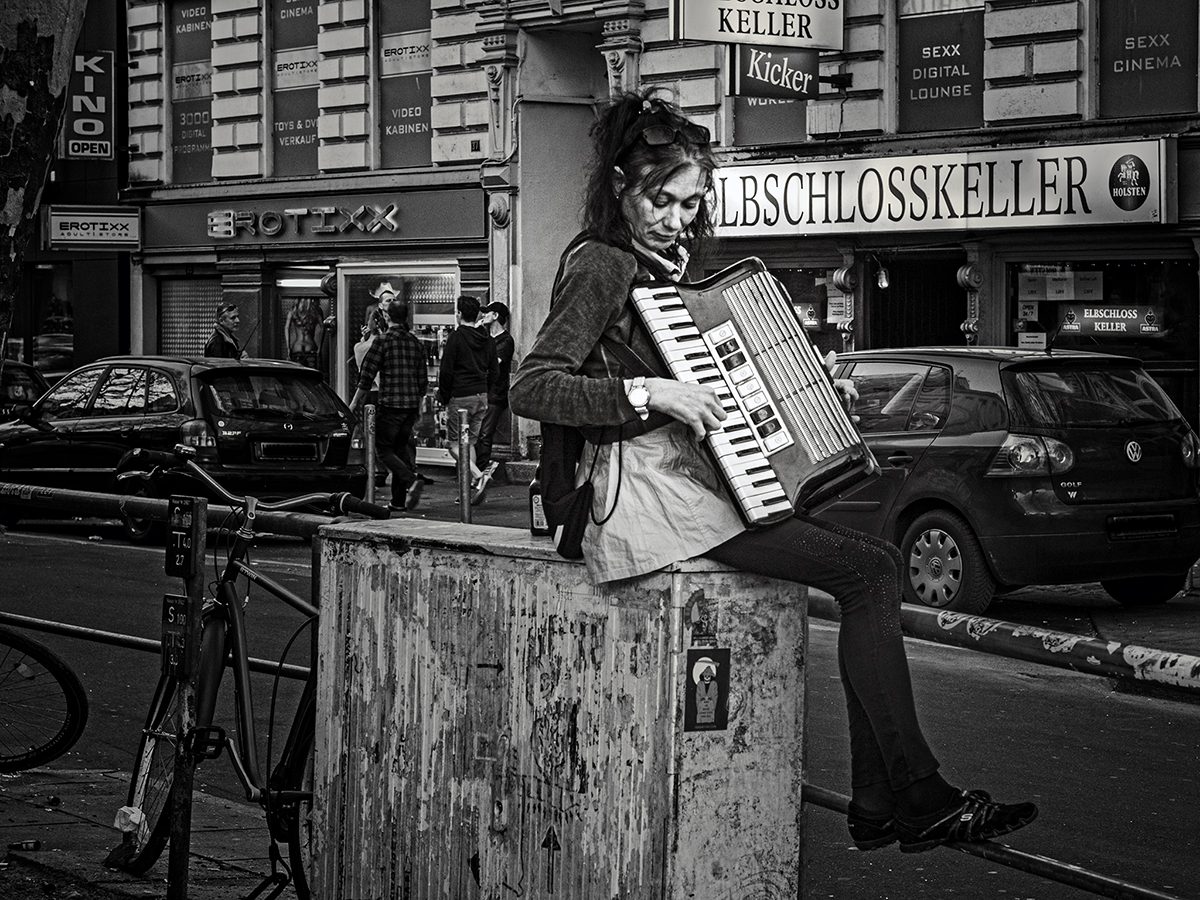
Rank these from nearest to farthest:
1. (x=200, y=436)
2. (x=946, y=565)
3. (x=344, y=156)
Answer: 1. (x=946, y=565)
2. (x=200, y=436)
3. (x=344, y=156)

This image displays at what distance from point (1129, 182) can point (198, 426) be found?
30.1 ft

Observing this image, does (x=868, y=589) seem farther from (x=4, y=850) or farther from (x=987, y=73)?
(x=987, y=73)

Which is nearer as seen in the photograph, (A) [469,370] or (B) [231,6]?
(A) [469,370]

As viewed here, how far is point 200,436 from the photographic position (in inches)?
606

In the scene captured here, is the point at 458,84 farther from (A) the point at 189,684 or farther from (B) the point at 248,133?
(A) the point at 189,684

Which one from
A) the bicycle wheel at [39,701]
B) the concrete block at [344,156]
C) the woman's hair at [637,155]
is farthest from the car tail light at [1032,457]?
the concrete block at [344,156]

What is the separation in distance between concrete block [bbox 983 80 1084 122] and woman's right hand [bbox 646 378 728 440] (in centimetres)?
1573

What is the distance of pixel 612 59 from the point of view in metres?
22.8

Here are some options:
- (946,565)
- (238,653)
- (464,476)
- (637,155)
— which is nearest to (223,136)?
(464,476)

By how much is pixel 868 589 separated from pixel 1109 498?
25.6 ft

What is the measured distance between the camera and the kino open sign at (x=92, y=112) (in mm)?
29078

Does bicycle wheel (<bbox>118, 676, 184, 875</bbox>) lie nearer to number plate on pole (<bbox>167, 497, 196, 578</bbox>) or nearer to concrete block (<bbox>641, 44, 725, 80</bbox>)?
number plate on pole (<bbox>167, 497, 196, 578</bbox>)

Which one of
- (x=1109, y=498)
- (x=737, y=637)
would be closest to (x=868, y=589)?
(x=737, y=637)

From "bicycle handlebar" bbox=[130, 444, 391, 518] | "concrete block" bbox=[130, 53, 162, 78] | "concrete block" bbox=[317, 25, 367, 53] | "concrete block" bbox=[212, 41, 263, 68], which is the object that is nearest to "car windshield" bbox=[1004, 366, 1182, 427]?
"bicycle handlebar" bbox=[130, 444, 391, 518]
